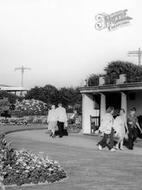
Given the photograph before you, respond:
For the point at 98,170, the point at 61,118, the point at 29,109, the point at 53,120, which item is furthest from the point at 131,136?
the point at 29,109

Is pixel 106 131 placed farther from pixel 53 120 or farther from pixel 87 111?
pixel 87 111

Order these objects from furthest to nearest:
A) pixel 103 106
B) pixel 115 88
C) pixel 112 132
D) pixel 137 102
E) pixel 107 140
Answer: pixel 103 106 < pixel 137 102 < pixel 115 88 < pixel 107 140 < pixel 112 132

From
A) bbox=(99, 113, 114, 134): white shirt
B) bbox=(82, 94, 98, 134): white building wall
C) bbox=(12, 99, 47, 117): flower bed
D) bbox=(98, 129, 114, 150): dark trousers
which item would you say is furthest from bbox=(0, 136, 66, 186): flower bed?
bbox=(12, 99, 47, 117): flower bed

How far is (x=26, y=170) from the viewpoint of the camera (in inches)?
367

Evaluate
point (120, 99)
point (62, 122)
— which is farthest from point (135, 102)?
point (62, 122)

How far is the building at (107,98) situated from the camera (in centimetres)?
2314

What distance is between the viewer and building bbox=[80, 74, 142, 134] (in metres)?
23.1

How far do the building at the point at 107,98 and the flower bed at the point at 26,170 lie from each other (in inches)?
476

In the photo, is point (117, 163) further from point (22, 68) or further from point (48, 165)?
point (22, 68)

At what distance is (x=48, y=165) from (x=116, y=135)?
7.90 m

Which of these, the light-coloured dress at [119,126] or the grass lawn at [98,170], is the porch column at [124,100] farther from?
the grass lawn at [98,170]

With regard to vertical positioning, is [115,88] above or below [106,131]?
above

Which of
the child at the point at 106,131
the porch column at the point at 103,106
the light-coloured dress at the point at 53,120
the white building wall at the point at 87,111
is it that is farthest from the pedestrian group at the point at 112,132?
the white building wall at the point at 87,111

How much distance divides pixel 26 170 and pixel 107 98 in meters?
16.7
